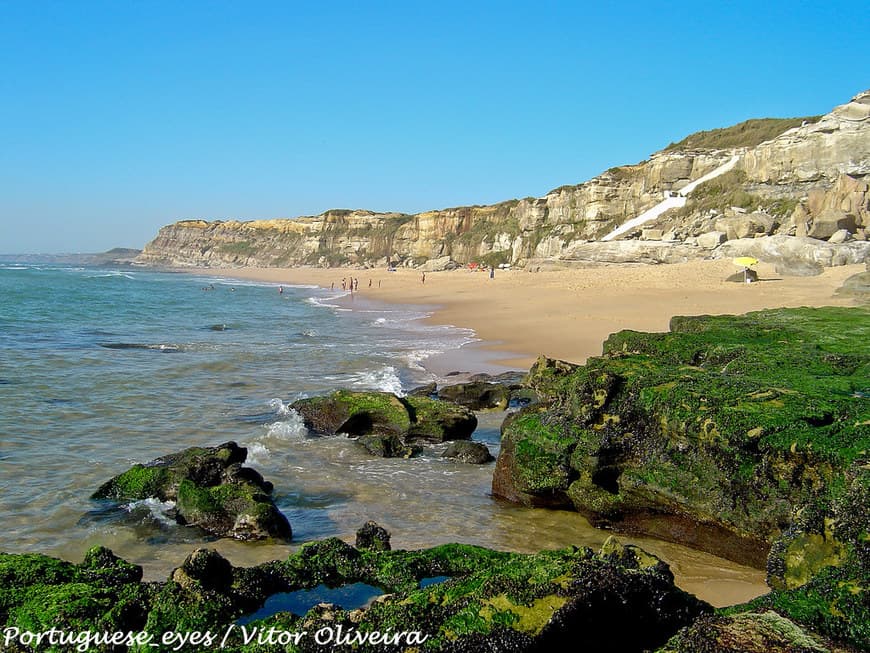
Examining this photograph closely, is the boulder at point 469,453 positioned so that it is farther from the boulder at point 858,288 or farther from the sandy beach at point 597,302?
the boulder at point 858,288

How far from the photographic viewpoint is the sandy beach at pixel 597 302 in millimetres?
22312

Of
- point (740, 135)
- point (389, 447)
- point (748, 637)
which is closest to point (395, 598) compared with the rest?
point (748, 637)

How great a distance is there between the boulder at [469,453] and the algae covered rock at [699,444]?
5.27 ft

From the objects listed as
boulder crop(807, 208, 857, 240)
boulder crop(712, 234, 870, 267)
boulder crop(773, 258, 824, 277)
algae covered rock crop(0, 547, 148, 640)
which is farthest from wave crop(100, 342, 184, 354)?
boulder crop(807, 208, 857, 240)

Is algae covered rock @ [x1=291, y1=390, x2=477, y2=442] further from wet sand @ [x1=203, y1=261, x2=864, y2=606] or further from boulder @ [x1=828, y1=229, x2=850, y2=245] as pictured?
boulder @ [x1=828, y1=229, x2=850, y2=245]

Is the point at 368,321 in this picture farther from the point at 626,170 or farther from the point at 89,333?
the point at 626,170

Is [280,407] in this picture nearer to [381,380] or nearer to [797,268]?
[381,380]

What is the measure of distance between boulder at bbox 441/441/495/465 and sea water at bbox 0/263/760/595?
19 cm

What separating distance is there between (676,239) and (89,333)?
4166cm

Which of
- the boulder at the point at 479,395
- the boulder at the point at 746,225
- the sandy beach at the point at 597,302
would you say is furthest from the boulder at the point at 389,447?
the boulder at the point at 746,225

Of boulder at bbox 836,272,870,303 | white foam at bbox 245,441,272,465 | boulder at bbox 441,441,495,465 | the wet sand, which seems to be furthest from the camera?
boulder at bbox 836,272,870,303

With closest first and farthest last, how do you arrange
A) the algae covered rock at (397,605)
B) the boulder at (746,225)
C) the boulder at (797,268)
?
the algae covered rock at (397,605) < the boulder at (797,268) < the boulder at (746,225)

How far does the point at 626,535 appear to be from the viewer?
736cm

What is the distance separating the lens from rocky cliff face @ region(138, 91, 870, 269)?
45906 millimetres
